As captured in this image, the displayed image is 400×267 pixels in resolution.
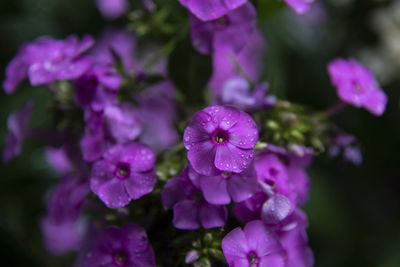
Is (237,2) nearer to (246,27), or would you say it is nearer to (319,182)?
(246,27)

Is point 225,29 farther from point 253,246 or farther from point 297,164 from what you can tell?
point 253,246

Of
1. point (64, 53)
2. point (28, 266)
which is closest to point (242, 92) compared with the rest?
point (64, 53)

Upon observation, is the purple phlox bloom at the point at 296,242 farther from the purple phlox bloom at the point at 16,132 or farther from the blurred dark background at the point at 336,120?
the blurred dark background at the point at 336,120

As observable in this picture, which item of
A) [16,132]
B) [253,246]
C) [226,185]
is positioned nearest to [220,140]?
[226,185]

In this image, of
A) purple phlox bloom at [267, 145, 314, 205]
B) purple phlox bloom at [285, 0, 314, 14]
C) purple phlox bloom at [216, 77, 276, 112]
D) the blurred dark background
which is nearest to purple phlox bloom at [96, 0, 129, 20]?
the blurred dark background

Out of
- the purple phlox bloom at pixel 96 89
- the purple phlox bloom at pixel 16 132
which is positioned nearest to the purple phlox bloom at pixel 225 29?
the purple phlox bloom at pixel 96 89
